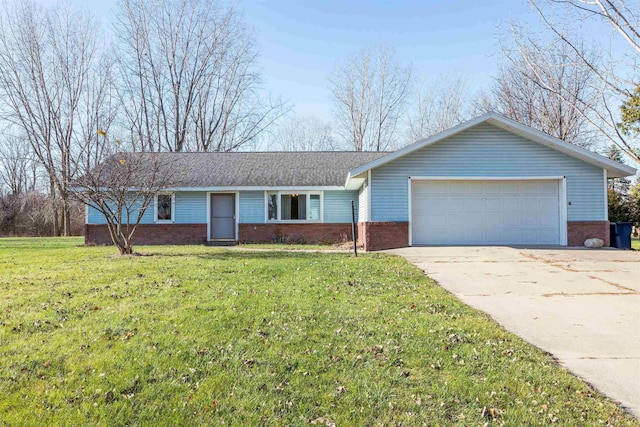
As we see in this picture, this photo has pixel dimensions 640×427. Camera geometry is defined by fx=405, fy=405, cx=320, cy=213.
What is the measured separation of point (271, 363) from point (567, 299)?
16.1 ft

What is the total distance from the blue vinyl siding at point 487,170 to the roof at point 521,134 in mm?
261

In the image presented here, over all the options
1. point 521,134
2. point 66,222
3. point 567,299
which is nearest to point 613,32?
point 521,134

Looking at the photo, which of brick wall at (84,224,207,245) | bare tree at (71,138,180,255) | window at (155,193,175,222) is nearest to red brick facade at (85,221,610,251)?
brick wall at (84,224,207,245)

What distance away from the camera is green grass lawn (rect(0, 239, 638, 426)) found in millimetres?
2752

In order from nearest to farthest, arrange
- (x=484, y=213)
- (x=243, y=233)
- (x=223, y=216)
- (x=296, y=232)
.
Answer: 1. (x=484, y=213)
2. (x=296, y=232)
3. (x=243, y=233)
4. (x=223, y=216)

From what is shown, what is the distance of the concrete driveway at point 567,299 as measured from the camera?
366 cm

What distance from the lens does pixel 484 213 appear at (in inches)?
539

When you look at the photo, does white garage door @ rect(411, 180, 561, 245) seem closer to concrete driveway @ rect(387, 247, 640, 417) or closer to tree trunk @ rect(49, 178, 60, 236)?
concrete driveway @ rect(387, 247, 640, 417)

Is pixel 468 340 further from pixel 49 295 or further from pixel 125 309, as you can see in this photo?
pixel 49 295

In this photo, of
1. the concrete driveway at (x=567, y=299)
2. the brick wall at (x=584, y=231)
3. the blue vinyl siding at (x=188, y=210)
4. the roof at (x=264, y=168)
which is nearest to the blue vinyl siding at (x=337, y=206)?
the roof at (x=264, y=168)

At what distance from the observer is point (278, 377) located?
3.28 m

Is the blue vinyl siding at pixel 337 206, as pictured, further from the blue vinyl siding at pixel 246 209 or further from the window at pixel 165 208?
the window at pixel 165 208

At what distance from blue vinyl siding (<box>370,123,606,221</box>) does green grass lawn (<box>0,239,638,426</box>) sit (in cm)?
719

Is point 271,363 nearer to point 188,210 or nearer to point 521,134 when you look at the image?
point 521,134
